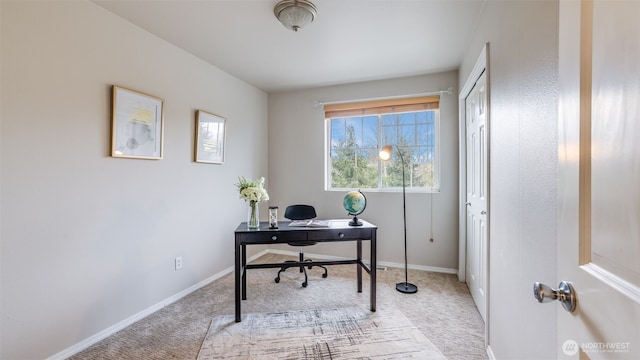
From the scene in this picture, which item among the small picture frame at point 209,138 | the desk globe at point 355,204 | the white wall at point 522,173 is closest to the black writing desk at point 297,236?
the desk globe at point 355,204

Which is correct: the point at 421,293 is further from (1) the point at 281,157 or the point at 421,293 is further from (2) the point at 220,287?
(1) the point at 281,157

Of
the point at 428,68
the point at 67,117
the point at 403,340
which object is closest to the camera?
the point at 67,117

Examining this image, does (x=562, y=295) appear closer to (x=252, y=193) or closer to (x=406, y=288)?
(x=252, y=193)

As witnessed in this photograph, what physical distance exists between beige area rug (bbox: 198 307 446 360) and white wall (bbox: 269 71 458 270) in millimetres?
1275

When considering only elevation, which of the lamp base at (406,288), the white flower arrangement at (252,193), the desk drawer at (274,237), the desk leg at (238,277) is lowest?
the lamp base at (406,288)

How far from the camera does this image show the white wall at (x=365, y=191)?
11.0 ft

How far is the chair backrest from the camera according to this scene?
3.47 m

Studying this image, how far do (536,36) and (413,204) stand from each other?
8.36ft

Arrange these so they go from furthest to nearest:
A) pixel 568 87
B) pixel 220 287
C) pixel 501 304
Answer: pixel 220 287 → pixel 501 304 → pixel 568 87

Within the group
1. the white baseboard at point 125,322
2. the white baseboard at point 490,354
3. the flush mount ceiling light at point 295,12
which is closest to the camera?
the white baseboard at point 490,354

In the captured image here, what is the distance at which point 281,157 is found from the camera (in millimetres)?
4156

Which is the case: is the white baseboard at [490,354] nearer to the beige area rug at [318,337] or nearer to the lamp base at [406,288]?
the beige area rug at [318,337]

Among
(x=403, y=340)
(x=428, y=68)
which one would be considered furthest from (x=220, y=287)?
(x=428, y=68)

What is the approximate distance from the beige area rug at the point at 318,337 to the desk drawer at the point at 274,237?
66 centimetres
